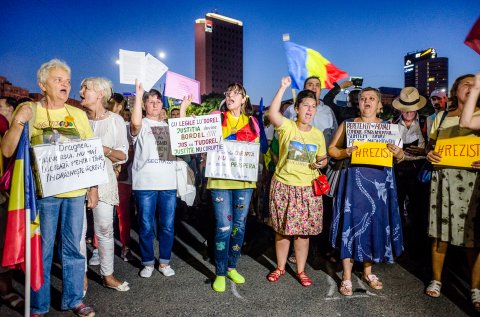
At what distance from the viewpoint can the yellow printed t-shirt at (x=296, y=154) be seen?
3.95 m

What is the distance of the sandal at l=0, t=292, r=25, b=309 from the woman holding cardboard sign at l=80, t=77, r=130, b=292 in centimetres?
82

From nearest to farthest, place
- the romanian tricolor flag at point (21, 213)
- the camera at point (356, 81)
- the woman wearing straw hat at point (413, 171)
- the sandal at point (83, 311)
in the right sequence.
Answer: the romanian tricolor flag at point (21, 213) < the sandal at point (83, 311) < the woman wearing straw hat at point (413, 171) < the camera at point (356, 81)

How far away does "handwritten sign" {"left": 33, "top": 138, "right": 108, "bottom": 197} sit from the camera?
2.96 meters

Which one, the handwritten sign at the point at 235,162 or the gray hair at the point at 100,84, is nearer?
the gray hair at the point at 100,84

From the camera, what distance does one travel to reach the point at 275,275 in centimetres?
426

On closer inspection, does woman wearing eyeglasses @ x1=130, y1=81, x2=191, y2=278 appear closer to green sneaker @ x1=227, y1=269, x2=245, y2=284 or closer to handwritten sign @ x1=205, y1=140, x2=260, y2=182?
handwritten sign @ x1=205, y1=140, x2=260, y2=182

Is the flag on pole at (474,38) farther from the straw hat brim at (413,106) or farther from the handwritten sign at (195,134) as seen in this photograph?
the handwritten sign at (195,134)

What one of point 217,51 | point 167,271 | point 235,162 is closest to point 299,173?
point 235,162

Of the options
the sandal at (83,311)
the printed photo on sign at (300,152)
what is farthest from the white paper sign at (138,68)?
the sandal at (83,311)

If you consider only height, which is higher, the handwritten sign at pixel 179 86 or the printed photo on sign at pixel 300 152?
the handwritten sign at pixel 179 86

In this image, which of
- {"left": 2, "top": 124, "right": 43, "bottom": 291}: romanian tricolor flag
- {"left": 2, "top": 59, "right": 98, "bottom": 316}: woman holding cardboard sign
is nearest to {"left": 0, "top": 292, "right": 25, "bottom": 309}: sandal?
{"left": 2, "top": 59, "right": 98, "bottom": 316}: woman holding cardboard sign

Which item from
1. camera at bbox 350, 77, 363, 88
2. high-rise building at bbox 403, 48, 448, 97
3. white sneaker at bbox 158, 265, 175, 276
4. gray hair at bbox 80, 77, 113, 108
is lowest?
white sneaker at bbox 158, 265, 175, 276

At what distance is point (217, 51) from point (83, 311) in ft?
535

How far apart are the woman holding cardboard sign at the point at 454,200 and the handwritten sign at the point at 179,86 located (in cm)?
298
